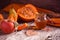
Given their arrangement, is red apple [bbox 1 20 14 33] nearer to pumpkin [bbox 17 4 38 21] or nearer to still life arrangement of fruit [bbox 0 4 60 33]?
still life arrangement of fruit [bbox 0 4 60 33]

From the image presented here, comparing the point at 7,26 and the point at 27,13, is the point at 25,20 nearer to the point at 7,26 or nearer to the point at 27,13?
the point at 27,13

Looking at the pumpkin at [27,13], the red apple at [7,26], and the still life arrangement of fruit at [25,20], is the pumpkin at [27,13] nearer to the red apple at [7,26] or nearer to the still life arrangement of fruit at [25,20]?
the still life arrangement of fruit at [25,20]

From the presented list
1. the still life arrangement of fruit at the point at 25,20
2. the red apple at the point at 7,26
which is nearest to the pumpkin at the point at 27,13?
the still life arrangement of fruit at the point at 25,20

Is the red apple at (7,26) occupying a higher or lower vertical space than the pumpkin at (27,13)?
lower

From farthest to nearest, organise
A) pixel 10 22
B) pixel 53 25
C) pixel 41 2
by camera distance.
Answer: pixel 41 2 → pixel 53 25 → pixel 10 22

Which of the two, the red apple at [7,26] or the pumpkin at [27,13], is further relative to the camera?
the pumpkin at [27,13]

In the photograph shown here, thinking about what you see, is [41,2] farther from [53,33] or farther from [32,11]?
[53,33]

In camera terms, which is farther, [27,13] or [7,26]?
[27,13]

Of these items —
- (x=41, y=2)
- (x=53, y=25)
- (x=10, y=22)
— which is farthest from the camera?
(x=41, y=2)

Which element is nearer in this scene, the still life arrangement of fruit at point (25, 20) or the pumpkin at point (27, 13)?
the still life arrangement of fruit at point (25, 20)

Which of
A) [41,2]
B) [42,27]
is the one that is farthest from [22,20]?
[41,2]

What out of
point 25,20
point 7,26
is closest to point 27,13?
point 25,20
